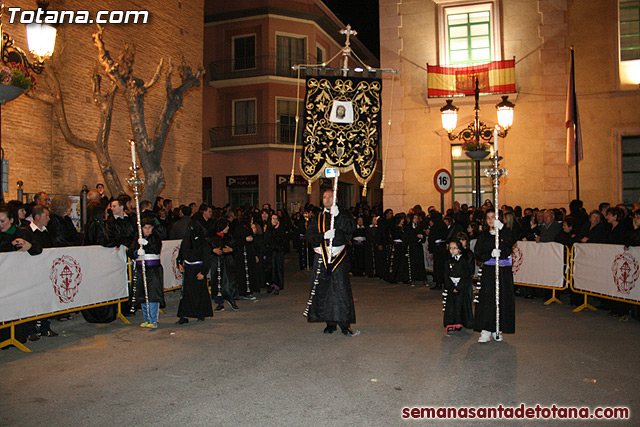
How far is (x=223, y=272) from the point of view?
35.1 ft

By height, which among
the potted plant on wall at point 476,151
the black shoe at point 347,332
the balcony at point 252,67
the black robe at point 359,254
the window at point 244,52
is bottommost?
the black shoe at point 347,332

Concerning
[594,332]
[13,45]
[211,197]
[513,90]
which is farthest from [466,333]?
[211,197]

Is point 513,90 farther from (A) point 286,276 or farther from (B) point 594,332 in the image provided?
(B) point 594,332

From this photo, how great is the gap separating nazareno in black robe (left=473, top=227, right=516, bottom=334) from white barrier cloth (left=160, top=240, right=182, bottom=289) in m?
6.19

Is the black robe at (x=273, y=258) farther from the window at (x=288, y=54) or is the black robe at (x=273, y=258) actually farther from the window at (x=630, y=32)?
the window at (x=288, y=54)

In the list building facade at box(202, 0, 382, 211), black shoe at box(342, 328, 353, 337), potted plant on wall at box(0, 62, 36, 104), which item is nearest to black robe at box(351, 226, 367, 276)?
black shoe at box(342, 328, 353, 337)

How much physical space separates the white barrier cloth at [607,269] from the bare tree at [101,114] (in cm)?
1221

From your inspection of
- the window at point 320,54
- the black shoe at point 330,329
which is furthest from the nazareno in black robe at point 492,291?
the window at point 320,54

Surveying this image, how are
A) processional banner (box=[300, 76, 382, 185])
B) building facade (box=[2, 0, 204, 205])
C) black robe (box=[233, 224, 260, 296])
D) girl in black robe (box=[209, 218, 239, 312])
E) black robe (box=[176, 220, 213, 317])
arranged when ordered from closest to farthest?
black robe (box=[176, 220, 213, 317]) < processional banner (box=[300, 76, 382, 185]) < girl in black robe (box=[209, 218, 239, 312]) < black robe (box=[233, 224, 260, 296]) < building facade (box=[2, 0, 204, 205])

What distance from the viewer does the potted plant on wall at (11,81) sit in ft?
27.9

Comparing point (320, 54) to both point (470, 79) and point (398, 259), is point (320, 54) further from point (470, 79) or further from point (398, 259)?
point (398, 259)

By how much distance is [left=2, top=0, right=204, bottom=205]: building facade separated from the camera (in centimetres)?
1530

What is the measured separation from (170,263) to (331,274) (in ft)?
14.2

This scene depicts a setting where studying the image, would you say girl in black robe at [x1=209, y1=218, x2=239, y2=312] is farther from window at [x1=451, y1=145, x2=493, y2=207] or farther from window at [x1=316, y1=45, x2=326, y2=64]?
window at [x1=316, y1=45, x2=326, y2=64]
